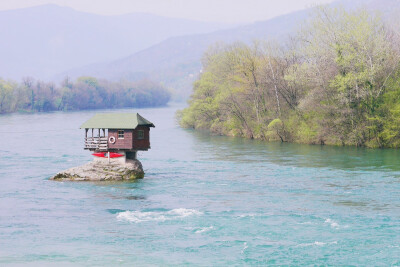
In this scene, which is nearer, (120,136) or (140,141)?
(120,136)

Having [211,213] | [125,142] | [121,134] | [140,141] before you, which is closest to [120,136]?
[121,134]

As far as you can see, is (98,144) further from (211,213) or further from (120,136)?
(211,213)

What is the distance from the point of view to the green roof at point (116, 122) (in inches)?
1794

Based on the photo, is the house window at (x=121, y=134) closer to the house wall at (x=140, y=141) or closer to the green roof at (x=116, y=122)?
the green roof at (x=116, y=122)

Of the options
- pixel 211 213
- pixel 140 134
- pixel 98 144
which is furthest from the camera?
pixel 140 134

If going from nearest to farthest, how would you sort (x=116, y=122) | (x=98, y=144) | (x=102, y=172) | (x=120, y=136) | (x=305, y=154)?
(x=102, y=172), (x=120, y=136), (x=98, y=144), (x=116, y=122), (x=305, y=154)

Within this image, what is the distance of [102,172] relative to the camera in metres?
44.7

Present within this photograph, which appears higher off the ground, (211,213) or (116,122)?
(116,122)

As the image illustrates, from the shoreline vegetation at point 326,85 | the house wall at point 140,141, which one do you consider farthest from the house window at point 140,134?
the shoreline vegetation at point 326,85

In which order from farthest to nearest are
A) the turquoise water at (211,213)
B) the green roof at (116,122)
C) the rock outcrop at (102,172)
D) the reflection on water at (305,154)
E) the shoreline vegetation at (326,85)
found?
the shoreline vegetation at (326,85) < the reflection on water at (305,154) < the green roof at (116,122) < the rock outcrop at (102,172) < the turquoise water at (211,213)

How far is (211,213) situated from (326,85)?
36730 mm

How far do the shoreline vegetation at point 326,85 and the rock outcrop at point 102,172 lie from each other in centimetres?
2836

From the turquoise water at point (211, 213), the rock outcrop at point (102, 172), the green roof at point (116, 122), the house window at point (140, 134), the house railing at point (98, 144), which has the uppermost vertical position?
the green roof at point (116, 122)

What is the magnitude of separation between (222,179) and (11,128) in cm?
6463
